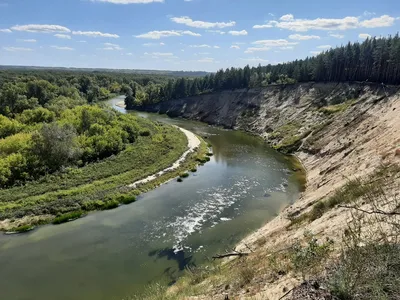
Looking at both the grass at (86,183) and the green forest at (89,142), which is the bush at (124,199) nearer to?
the green forest at (89,142)

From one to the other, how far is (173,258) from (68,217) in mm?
14626

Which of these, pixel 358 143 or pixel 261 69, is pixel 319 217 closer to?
pixel 358 143

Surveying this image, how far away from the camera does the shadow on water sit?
24.5 meters

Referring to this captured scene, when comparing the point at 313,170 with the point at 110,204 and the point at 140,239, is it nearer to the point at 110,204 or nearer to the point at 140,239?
the point at 140,239

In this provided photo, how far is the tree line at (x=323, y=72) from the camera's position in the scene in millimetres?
73919

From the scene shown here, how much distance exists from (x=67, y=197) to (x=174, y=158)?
22.9m

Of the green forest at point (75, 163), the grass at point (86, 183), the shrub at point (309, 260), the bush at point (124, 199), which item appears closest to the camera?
the shrub at point (309, 260)

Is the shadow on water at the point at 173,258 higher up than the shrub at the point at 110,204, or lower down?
higher up

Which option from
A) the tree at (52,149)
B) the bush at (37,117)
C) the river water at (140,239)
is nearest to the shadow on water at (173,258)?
the river water at (140,239)

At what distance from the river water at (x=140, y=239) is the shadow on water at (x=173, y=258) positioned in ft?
0.28

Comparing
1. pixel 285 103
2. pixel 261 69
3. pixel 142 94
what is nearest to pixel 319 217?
pixel 285 103

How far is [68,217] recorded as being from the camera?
1345 inches

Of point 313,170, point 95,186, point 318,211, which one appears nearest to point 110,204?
point 95,186

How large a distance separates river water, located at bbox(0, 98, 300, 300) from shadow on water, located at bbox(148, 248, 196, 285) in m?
0.08
